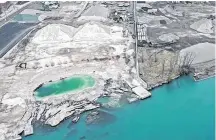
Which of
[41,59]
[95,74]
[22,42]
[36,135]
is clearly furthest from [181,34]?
[36,135]

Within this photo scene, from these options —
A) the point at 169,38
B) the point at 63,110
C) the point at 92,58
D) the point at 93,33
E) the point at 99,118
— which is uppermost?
the point at 93,33

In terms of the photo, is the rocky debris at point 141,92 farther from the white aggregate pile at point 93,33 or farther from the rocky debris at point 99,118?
the white aggregate pile at point 93,33

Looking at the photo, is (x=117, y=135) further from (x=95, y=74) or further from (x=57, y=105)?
(x=95, y=74)

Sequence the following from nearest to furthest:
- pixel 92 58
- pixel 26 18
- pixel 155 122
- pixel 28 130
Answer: pixel 28 130, pixel 155 122, pixel 92 58, pixel 26 18

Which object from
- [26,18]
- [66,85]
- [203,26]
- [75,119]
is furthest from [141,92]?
[26,18]

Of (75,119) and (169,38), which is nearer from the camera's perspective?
(75,119)

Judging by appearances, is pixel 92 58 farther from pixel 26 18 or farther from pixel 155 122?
pixel 26 18

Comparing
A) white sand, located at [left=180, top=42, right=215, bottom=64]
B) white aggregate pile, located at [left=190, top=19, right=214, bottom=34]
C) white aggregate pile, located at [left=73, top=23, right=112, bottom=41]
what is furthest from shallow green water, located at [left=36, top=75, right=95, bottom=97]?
white aggregate pile, located at [left=190, top=19, right=214, bottom=34]
